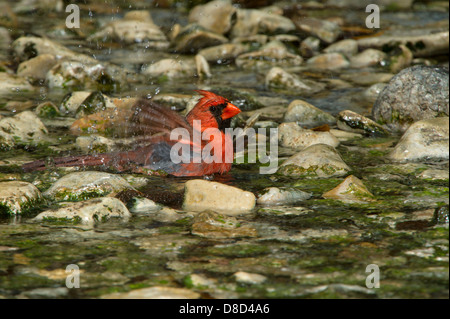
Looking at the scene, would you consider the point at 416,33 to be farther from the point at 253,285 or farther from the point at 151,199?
the point at 253,285

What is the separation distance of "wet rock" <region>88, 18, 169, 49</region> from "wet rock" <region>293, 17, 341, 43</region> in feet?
7.37

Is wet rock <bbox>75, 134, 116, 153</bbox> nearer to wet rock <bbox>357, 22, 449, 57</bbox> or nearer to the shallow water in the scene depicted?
the shallow water

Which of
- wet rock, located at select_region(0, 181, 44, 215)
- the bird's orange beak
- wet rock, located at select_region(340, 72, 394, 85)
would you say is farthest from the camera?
wet rock, located at select_region(340, 72, 394, 85)

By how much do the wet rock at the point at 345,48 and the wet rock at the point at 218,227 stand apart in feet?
20.6

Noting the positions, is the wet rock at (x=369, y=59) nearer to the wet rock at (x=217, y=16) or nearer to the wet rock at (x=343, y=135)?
the wet rock at (x=217, y=16)

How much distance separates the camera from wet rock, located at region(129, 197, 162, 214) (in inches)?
164

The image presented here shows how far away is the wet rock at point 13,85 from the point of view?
7652mm

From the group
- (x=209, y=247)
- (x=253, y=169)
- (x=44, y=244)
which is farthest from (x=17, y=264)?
(x=253, y=169)

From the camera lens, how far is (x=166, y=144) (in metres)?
5.10

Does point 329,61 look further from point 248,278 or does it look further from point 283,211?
point 248,278

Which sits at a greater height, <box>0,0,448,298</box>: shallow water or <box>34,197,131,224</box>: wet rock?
<box>34,197,131,224</box>: wet rock

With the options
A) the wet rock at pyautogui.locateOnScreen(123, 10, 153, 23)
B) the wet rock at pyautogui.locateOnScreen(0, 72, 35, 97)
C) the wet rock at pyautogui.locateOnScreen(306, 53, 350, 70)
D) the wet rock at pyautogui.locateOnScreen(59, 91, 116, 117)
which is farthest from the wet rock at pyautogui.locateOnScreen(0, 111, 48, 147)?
the wet rock at pyautogui.locateOnScreen(123, 10, 153, 23)

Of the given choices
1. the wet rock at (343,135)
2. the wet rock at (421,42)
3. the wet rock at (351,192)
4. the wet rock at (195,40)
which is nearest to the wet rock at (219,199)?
the wet rock at (351,192)
